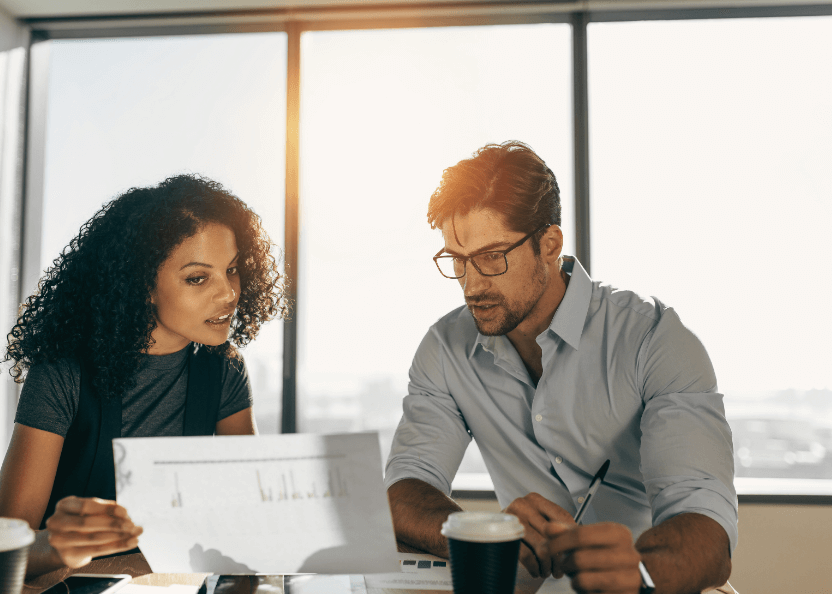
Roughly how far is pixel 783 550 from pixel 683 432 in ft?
5.47

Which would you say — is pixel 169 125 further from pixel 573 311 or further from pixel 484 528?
pixel 484 528

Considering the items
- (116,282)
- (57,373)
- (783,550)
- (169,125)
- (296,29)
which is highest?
(296,29)

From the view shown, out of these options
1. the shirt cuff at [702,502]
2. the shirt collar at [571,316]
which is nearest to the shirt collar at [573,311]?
the shirt collar at [571,316]

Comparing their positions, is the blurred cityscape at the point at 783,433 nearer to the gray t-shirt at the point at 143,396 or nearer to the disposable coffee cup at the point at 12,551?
the gray t-shirt at the point at 143,396

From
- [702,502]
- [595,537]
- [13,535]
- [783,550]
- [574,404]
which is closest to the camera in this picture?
[13,535]

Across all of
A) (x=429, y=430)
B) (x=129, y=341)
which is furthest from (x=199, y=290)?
(x=429, y=430)

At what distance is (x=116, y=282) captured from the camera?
1359 mm

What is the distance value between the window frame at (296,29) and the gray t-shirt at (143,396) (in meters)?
1.06

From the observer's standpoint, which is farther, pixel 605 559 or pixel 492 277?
pixel 492 277

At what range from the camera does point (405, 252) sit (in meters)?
2.59

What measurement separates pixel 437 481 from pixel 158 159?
7.11 feet

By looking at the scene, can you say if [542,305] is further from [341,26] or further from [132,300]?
[341,26]

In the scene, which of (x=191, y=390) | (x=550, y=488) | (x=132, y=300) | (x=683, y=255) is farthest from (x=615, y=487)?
(x=683, y=255)

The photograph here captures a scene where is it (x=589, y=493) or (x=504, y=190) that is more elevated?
(x=504, y=190)
